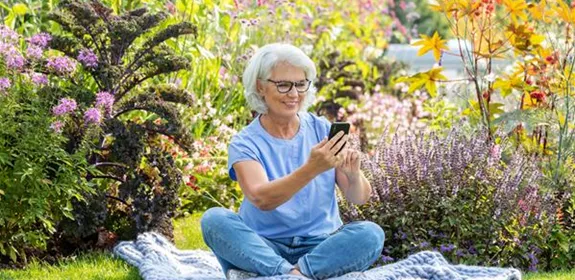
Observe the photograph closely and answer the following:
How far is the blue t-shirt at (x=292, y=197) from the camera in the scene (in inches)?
162

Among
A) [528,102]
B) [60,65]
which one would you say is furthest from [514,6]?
[60,65]

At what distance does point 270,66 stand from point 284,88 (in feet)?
0.32

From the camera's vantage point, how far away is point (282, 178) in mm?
3828

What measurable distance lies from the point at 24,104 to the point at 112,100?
371 millimetres

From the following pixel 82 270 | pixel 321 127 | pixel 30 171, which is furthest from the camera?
pixel 82 270

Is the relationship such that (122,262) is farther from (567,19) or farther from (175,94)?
(567,19)

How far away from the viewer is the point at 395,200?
4.81 m

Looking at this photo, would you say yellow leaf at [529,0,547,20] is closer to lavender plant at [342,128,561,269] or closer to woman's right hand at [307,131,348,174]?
lavender plant at [342,128,561,269]

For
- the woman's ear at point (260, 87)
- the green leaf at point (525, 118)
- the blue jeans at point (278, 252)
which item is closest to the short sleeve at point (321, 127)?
the woman's ear at point (260, 87)

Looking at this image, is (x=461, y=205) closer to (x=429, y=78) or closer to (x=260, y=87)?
(x=429, y=78)

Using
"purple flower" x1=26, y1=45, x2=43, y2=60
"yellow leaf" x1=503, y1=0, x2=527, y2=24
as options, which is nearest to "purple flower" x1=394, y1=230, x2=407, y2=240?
"yellow leaf" x1=503, y1=0, x2=527, y2=24

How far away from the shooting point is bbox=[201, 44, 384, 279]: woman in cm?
402

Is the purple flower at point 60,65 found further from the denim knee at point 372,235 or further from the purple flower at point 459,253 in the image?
the purple flower at point 459,253

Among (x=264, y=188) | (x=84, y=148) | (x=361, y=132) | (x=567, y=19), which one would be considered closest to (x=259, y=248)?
(x=264, y=188)
